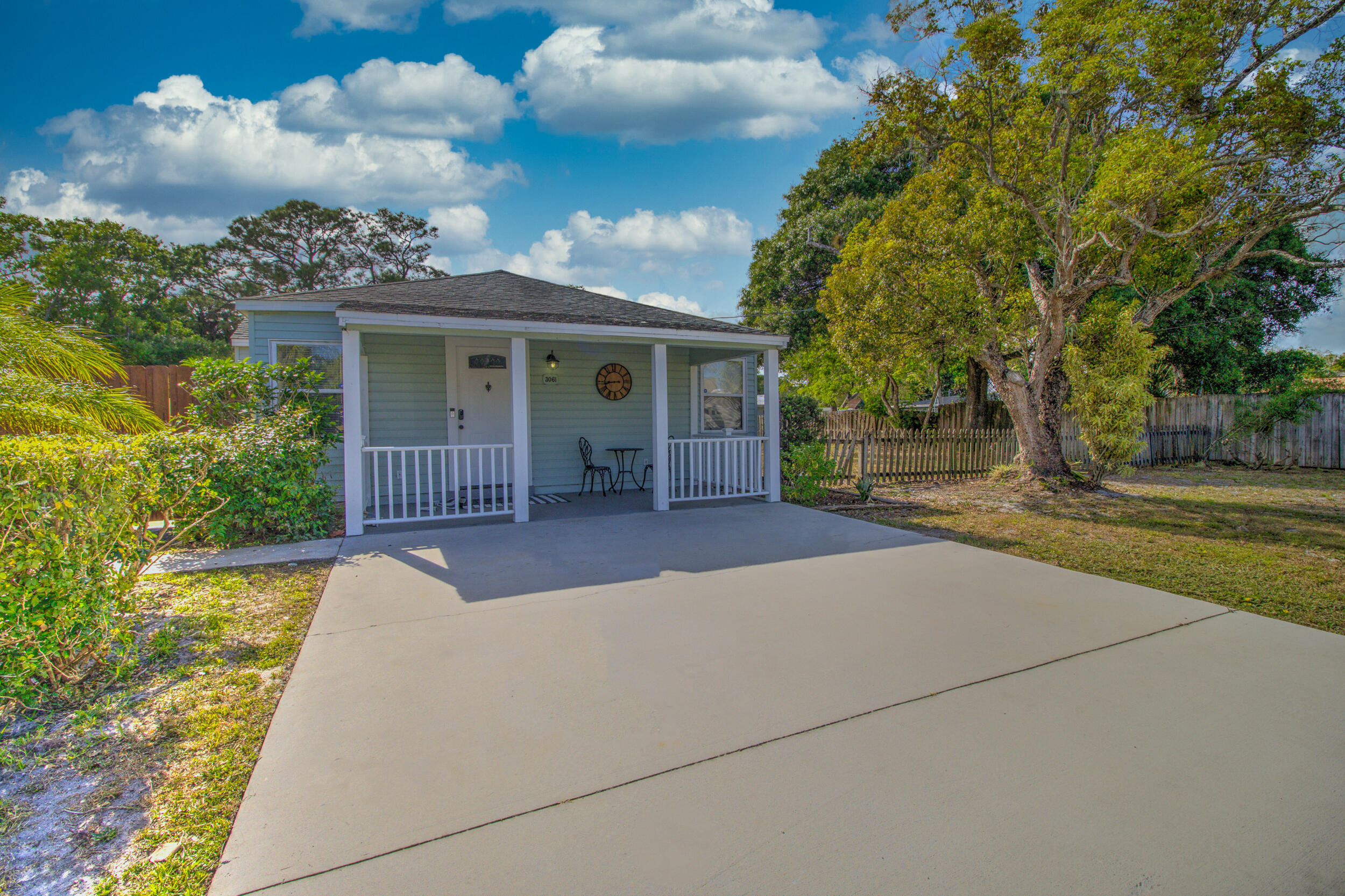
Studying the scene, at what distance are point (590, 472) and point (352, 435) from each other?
12.3ft

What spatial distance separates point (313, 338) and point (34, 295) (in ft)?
10.7

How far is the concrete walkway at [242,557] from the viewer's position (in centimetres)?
474

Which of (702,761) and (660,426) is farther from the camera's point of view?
(660,426)

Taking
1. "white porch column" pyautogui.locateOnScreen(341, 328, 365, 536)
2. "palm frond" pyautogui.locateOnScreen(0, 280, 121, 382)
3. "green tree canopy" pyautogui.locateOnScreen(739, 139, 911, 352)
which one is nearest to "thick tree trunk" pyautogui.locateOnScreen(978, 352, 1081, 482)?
"green tree canopy" pyautogui.locateOnScreen(739, 139, 911, 352)

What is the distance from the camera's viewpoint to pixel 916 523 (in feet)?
22.2

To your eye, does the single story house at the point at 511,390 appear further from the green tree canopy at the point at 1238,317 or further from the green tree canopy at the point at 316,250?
the green tree canopy at the point at 316,250

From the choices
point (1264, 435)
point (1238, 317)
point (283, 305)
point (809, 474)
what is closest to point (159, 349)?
point (283, 305)

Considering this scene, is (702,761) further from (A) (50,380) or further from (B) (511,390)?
(B) (511,390)

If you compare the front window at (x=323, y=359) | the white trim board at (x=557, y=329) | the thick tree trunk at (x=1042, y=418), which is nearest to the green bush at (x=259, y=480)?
the white trim board at (x=557, y=329)

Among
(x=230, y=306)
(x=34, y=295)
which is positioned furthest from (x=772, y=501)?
(x=230, y=306)

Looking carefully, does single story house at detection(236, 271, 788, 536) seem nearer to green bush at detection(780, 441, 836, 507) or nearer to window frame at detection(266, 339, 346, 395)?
window frame at detection(266, 339, 346, 395)

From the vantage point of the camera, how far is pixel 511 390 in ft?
24.4

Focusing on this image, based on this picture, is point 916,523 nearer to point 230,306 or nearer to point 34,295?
point 34,295

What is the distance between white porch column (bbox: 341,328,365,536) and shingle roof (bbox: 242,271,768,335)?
0.38 m
